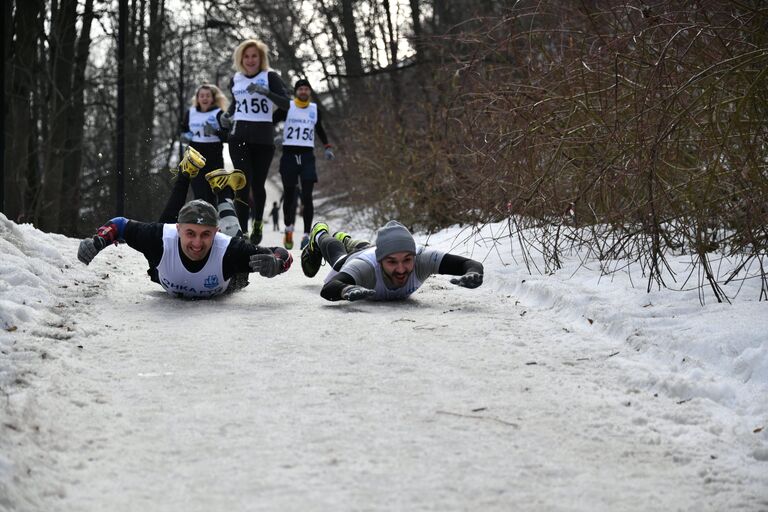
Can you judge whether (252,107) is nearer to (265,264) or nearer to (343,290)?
(265,264)

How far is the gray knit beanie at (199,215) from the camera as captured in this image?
23.5 feet

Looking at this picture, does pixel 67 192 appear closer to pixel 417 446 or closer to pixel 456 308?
pixel 456 308

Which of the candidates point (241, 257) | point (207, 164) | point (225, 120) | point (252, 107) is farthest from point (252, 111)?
point (241, 257)

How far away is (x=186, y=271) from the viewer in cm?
731

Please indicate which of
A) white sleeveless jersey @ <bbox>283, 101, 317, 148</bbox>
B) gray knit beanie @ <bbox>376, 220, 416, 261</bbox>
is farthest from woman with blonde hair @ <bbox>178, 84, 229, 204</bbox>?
gray knit beanie @ <bbox>376, 220, 416, 261</bbox>

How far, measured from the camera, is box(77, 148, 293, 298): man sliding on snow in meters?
7.18

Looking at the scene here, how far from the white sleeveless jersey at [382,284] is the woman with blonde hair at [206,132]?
426 centimetres

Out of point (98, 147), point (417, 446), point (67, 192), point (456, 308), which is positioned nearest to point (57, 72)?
point (67, 192)

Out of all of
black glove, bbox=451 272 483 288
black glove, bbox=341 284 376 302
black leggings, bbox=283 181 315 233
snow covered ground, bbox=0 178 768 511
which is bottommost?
snow covered ground, bbox=0 178 768 511

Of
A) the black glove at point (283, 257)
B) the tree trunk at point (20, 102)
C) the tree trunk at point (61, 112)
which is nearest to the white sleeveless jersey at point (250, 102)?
the black glove at point (283, 257)

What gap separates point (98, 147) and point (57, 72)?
8.64 meters

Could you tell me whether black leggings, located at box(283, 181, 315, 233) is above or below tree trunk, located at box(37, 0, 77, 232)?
below

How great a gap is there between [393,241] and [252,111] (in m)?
4.74

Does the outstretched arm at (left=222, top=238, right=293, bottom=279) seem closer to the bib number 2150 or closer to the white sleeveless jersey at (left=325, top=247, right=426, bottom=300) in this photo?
the white sleeveless jersey at (left=325, top=247, right=426, bottom=300)
